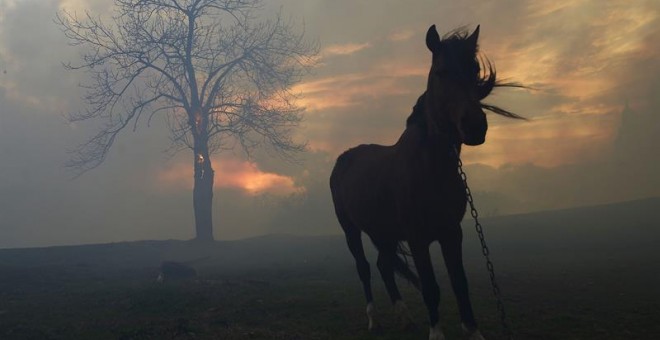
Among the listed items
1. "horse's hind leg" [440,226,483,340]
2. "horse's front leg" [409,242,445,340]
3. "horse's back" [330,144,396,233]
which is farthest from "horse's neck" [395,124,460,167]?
"horse's front leg" [409,242,445,340]

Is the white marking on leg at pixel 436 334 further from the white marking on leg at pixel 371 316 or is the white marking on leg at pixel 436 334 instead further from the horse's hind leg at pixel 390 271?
the white marking on leg at pixel 371 316

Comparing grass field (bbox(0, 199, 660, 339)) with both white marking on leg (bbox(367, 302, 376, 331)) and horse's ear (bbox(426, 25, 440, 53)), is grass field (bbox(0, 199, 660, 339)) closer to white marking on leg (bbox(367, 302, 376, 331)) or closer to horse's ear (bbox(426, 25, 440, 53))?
white marking on leg (bbox(367, 302, 376, 331))

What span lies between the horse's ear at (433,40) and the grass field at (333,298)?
154 inches

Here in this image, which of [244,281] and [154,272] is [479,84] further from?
[154,272]

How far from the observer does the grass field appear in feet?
25.8

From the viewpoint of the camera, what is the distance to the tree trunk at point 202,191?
3030cm

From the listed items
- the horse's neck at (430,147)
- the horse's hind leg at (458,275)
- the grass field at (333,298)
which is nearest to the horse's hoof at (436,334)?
the horse's hind leg at (458,275)

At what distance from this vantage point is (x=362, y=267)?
27.0 ft

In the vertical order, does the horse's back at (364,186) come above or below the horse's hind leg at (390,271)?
above

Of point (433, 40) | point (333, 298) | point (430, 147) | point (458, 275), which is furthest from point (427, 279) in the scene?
point (333, 298)

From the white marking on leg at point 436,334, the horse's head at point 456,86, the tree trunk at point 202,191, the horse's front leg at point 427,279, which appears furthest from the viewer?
the tree trunk at point 202,191

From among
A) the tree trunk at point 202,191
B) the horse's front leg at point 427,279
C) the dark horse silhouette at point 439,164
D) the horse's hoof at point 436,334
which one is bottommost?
the horse's hoof at point 436,334

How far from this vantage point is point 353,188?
7.73 metres

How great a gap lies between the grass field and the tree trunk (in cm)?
709
